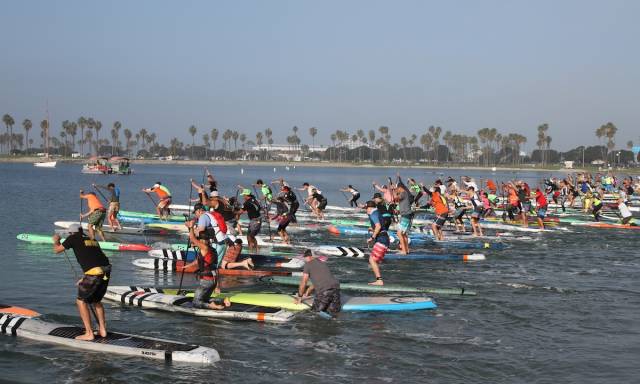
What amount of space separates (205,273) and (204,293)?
0.53 meters

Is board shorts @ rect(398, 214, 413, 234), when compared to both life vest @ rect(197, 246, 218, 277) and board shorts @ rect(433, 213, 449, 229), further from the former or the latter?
life vest @ rect(197, 246, 218, 277)

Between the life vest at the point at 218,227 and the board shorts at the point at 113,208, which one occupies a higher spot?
the life vest at the point at 218,227

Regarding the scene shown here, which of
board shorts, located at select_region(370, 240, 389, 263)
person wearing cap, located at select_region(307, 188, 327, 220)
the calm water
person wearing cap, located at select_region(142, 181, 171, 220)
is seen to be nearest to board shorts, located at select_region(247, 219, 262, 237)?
the calm water

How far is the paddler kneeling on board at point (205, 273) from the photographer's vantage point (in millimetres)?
13742

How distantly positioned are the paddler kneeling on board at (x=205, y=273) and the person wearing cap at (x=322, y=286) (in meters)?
1.91

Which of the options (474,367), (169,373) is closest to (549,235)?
(474,367)

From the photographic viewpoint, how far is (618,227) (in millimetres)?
34438

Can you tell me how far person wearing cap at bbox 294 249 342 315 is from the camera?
13945mm

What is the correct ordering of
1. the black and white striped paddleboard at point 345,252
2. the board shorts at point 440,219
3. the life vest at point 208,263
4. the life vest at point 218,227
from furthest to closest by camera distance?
the board shorts at point 440,219, the black and white striped paddleboard at point 345,252, the life vest at point 218,227, the life vest at point 208,263

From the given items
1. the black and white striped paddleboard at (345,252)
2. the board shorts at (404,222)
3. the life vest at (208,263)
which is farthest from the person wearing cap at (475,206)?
the life vest at (208,263)

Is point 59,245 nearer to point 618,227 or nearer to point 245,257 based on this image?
point 245,257

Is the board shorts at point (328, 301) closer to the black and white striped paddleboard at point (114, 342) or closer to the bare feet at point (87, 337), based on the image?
the black and white striped paddleboard at point (114, 342)

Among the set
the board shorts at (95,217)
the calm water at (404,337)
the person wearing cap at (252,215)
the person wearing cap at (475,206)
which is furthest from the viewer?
the person wearing cap at (475,206)

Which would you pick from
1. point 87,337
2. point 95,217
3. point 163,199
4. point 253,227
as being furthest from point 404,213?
point 163,199
